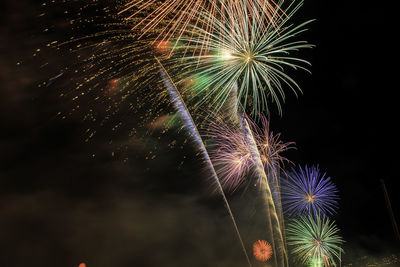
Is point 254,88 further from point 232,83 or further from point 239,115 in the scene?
point 239,115

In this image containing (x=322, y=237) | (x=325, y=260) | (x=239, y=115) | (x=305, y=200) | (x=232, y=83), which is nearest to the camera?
(x=232, y=83)

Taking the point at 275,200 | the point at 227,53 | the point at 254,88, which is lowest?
the point at 275,200

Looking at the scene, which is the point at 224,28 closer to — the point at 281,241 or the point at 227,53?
the point at 227,53

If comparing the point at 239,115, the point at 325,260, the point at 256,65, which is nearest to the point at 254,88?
the point at 256,65

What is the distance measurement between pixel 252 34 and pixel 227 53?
2.79 ft

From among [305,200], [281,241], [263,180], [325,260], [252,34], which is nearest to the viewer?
[252,34]

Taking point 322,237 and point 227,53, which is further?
point 322,237

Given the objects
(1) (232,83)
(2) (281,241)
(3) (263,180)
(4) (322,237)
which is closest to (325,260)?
(4) (322,237)

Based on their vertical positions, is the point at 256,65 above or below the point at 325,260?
above

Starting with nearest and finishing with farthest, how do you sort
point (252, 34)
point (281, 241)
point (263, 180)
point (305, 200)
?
point (252, 34) < point (263, 180) < point (281, 241) < point (305, 200)

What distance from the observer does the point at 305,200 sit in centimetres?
1728

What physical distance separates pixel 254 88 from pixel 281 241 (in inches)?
329

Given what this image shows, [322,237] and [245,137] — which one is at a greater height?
[245,137]

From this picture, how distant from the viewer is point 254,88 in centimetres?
962
